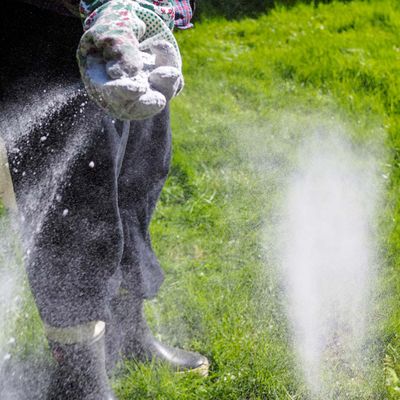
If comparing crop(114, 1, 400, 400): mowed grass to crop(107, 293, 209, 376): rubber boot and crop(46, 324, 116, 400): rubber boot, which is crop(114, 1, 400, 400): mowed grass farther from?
crop(46, 324, 116, 400): rubber boot

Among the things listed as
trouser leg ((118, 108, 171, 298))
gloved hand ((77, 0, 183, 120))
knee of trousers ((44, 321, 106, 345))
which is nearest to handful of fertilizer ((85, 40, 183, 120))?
gloved hand ((77, 0, 183, 120))

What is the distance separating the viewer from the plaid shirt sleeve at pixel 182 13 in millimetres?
1610

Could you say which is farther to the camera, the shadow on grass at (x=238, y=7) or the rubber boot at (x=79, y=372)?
the shadow on grass at (x=238, y=7)

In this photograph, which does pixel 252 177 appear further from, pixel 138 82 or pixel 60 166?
pixel 138 82

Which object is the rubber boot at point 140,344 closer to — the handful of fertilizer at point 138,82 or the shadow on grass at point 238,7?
the handful of fertilizer at point 138,82

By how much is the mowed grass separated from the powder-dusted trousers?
1.76 feet

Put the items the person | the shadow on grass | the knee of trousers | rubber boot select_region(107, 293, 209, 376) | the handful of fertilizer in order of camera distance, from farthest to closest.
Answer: the shadow on grass → rubber boot select_region(107, 293, 209, 376) → the knee of trousers → the person → the handful of fertilizer

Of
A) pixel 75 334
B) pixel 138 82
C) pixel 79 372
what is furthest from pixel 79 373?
pixel 138 82

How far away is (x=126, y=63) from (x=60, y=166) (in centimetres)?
59

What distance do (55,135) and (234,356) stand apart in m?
1.02

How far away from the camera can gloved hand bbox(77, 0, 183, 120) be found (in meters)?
1.17

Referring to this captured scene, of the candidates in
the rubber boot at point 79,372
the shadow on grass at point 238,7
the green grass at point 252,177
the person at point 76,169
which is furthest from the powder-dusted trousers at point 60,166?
the shadow on grass at point 238,7

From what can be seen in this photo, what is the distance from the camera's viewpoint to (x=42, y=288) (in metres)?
1.69

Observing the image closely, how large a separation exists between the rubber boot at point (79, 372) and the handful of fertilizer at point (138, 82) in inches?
34.3
